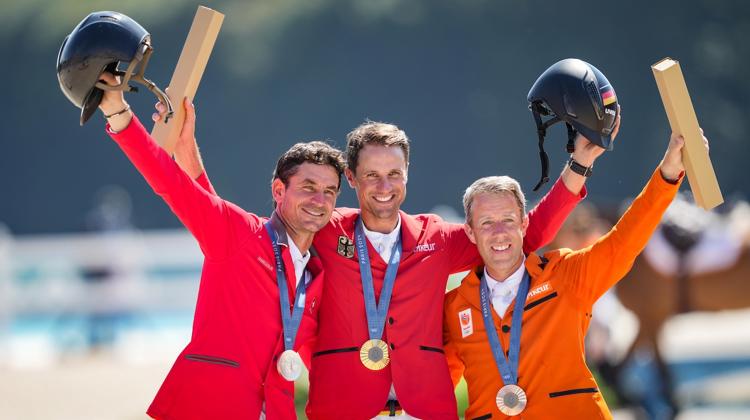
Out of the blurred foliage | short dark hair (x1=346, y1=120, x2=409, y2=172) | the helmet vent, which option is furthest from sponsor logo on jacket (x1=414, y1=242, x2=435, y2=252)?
the blurred foliage

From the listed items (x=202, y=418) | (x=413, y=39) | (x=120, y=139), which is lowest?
(x=202, y=418)

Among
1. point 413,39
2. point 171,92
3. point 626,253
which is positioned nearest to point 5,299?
point 171,92

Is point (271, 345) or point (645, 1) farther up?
point (645, 1)

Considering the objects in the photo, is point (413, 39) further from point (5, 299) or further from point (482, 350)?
point (482, 350)

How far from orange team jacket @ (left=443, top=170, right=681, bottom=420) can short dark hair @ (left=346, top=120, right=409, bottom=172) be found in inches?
27.8

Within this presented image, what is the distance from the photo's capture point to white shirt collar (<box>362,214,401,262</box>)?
403cm

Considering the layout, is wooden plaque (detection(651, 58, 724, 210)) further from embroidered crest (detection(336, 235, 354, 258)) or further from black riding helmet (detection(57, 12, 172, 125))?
black riding helmet (detection(57, 12, 172, 125))

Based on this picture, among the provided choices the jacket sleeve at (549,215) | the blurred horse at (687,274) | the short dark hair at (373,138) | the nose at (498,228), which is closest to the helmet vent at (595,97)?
the jacket sleeve at (549,215)

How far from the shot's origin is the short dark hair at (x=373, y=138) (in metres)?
4.08

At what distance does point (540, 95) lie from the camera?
389 centimetres

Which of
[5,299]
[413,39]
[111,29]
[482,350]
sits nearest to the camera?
[111,29]

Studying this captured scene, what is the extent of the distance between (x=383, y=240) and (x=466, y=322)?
1.58 feet

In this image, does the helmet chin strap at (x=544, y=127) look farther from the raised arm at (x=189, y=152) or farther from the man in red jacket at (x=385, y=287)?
the raised arm at (x=189, y=152)

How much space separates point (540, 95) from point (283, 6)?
20.2 metres
